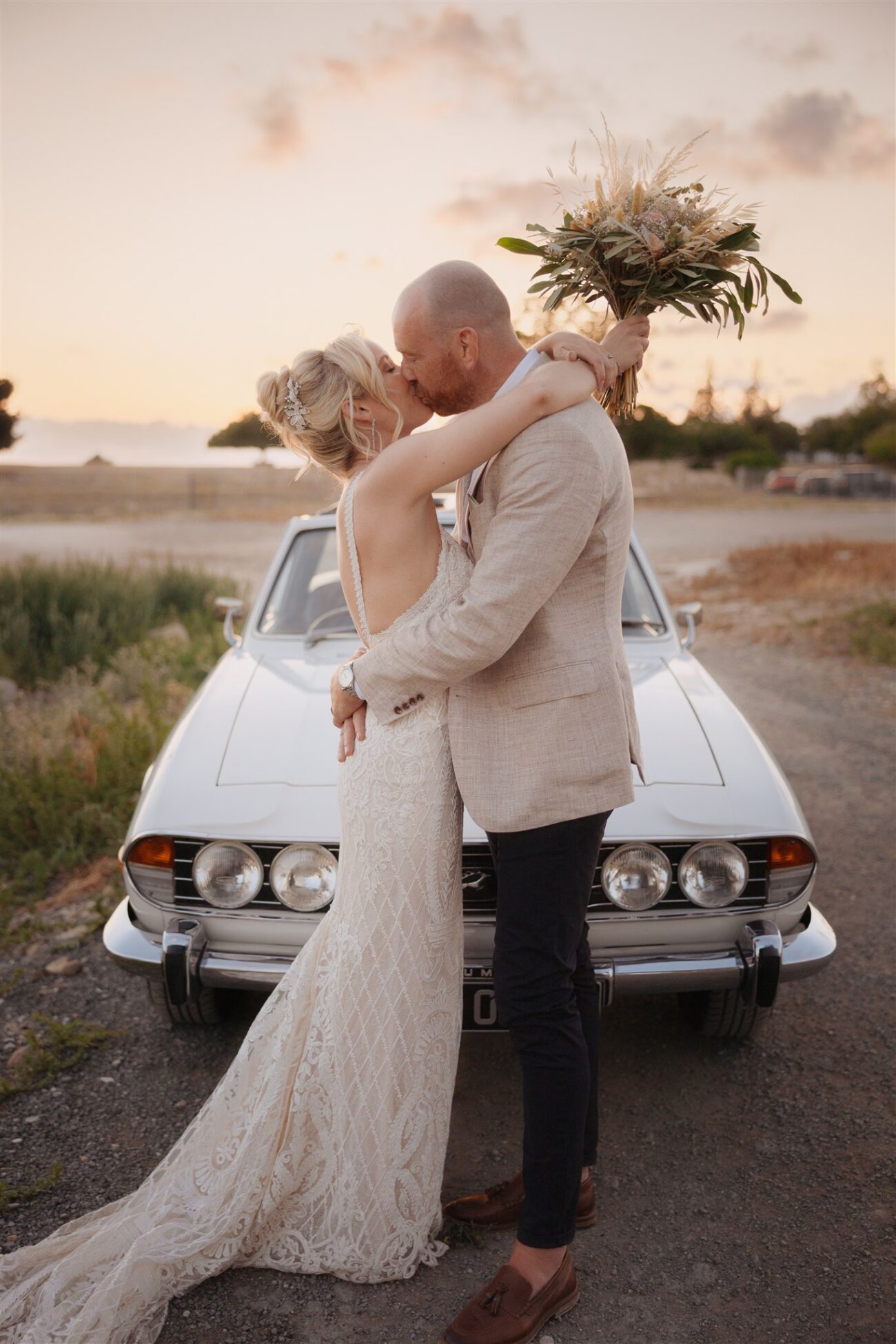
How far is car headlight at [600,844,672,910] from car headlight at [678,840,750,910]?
2.1 inches

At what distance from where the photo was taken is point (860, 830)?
5.27 metres

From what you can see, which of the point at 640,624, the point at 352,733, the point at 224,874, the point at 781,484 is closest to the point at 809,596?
the point at 640,624

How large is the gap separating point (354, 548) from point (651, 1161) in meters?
1.87

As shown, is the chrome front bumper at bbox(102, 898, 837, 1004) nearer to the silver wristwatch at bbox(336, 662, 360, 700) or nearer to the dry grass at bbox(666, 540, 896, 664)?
the silver wristwatch at bbox(336, 662, 360, 700)

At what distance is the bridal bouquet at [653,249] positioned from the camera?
2029 millimetres

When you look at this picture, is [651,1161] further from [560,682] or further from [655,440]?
[655,440]

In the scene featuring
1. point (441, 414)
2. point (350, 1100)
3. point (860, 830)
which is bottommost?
point (860, 830)

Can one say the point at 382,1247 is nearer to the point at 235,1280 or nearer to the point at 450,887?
the point at 235,1280

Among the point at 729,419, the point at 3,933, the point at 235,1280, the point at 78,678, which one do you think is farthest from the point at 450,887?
the point at 729,419

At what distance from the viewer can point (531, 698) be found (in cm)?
206

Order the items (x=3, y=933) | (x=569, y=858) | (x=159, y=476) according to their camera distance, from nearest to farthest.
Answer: (x=569, y=858)
(x=3, y=933)
(x=159, y=476)

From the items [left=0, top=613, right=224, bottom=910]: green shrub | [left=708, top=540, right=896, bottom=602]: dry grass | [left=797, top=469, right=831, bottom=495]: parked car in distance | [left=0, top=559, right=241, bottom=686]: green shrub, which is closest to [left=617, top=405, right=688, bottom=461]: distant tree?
[left=797, top=469, right=831, bottom=495]: parked car in distance

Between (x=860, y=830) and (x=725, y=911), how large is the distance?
2.90m

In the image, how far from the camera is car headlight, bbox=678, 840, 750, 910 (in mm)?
2713
